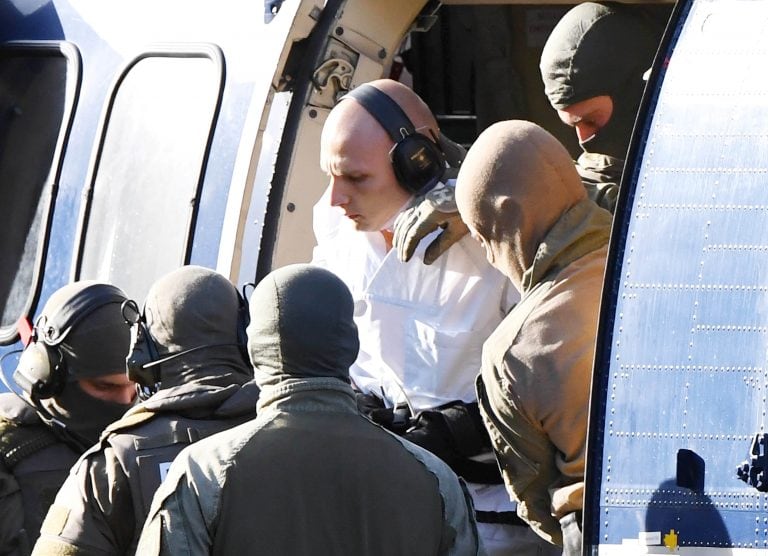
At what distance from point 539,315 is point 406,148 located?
1.06 m

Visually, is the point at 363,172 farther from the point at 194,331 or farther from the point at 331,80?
the point at 331,80

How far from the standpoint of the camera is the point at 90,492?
379cm

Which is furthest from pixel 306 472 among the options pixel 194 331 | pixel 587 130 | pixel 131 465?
pixel 587 130

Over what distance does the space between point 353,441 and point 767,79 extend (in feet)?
4.20

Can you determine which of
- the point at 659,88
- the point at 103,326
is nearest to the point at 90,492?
the point at 103,326

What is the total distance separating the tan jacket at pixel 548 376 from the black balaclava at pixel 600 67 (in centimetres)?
76

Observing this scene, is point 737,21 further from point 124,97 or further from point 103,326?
point 124,97

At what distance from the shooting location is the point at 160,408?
3.94 metres

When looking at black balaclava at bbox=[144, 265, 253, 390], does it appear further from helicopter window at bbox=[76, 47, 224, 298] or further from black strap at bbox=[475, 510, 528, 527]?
helicopter window at bbox=[76, 47, 224, 298]

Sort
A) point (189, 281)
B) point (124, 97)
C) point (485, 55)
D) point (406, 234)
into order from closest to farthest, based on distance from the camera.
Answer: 1. point (189, 281)
2. point (406, 234)
3. point (124, 97)
4. point (485, 55)

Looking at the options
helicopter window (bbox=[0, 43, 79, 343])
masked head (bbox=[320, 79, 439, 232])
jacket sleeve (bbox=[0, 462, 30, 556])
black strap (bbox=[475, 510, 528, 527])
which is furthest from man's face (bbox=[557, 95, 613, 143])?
helicopter window (bbox=[0, 43, 79, 343])

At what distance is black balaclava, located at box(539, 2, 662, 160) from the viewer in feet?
Answer: 15.1

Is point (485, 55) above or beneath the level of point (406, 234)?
above

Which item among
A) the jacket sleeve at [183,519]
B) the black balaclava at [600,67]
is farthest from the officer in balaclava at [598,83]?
the jacket sleeve at [183,519]
